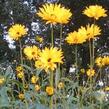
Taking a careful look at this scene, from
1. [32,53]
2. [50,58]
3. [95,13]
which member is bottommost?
[50,58]

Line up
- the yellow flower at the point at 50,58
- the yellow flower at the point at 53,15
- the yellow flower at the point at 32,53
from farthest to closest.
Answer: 1. the yellow flower at the point at 32,53
2. the yellow flower at the point at 53,15
3. the yellow flower at the point at 50,58

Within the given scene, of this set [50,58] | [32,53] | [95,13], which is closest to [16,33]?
[32,53]

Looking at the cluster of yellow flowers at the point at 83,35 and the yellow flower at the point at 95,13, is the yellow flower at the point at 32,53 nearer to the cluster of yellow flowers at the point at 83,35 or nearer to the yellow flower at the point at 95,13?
the cluster of yellow flowers at the point at 83,35

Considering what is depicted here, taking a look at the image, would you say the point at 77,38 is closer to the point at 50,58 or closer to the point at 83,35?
the point at 83,35

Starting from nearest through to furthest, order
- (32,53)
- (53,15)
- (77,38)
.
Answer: (53,15), (77,38), (32,53)

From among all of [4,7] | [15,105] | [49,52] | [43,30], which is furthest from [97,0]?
[49,52]

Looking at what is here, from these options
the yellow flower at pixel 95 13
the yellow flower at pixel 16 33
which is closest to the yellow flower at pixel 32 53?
the yellow flower at pixel 16 33

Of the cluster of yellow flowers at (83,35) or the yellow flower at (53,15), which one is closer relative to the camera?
the yellow flower at (53,15)

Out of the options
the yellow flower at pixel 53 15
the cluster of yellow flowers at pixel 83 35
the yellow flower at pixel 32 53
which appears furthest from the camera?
the yellow flower at pixel 32 53

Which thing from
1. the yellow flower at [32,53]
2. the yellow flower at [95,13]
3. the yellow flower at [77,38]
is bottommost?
the yellow flower at [32,53]

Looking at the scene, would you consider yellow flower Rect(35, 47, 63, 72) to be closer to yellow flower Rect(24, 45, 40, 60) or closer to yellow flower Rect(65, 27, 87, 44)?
yellow flower Rect(65, 27, 87, 44)

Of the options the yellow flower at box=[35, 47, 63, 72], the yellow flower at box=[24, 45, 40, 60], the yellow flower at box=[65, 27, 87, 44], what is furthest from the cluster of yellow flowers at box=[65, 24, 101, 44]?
the yellow flower at box=[35, 47, 63, 72]

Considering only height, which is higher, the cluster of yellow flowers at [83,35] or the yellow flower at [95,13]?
the yellow flower at [95,13]

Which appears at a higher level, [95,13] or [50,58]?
[95,13]
